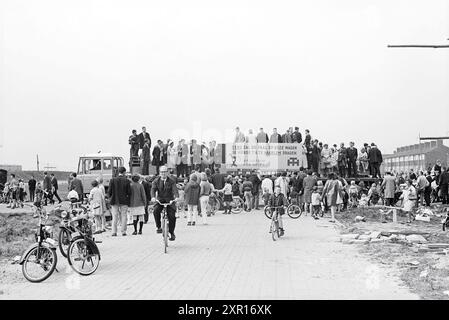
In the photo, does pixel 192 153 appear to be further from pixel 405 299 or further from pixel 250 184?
pixel 405 299

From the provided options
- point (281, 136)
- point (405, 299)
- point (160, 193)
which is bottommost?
point (405, 299)

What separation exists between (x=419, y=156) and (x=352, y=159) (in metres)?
91.3

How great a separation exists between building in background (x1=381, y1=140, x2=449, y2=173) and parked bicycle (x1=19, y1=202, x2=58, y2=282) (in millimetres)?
99300

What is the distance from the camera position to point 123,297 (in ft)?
28.6

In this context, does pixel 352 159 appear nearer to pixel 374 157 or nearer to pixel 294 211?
pixel 374 157

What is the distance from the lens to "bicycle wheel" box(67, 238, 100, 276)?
10867 mm

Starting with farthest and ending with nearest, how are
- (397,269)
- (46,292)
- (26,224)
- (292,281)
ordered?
(26,224) → (397,269) → (292,281) → (46,292)

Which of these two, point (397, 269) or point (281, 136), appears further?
point (281, 136)

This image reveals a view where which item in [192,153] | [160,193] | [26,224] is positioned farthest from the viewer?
[192,153]

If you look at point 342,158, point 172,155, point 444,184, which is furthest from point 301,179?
point 444,184

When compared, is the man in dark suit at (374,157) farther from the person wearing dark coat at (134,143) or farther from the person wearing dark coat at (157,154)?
the person wearing dark coat at (134,143)

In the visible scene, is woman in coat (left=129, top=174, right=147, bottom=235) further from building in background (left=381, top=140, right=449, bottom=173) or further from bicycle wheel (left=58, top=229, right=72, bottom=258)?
building in background (left=381, top=140, right=449, bottom=173)
